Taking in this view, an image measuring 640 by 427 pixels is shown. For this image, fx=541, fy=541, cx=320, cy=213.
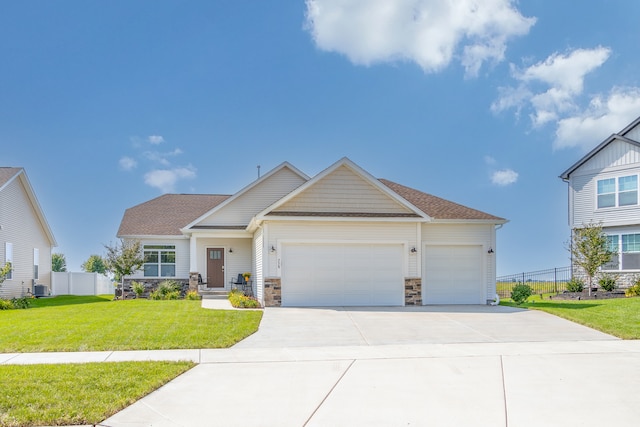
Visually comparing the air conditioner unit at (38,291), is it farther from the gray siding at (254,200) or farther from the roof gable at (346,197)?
the roof gable at (346,197)

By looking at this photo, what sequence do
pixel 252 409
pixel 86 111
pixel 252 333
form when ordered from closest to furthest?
pixel 252 409 < pixel 252 333 < pixel 86 111

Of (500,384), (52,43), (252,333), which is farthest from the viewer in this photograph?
A: (52,43)

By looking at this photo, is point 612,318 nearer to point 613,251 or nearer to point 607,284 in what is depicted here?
point 607,284

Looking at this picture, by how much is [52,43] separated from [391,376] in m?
18.7

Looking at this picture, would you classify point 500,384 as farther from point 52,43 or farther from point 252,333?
point 52,43

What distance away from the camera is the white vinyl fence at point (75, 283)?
32.0 meters

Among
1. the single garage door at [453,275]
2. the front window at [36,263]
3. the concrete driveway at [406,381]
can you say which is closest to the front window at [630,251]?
the single garage door at [453,275]

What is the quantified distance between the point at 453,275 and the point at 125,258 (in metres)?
14.5

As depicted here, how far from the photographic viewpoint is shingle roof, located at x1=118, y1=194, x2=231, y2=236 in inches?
1031

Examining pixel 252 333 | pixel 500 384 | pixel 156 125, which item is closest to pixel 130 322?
pixel 252 333

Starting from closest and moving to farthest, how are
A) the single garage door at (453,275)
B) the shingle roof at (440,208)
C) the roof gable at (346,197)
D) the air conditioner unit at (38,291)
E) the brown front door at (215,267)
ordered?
1. the roof gable at (346,197)
2. the single garage door at (453,275)
3. the shingle roof at (440,208)
4. the brown front door at (215,267)
5. the air conditioner unit at (38,291)

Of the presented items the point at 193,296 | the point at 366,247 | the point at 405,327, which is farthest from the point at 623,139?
the point at 193,296

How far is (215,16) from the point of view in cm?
1755

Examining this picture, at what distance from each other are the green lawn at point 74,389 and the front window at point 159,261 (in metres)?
17.4
